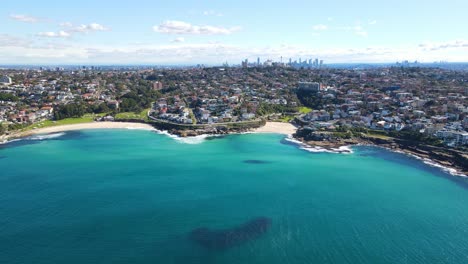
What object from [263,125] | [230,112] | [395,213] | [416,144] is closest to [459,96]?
[416,144]

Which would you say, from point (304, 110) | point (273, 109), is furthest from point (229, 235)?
point (304, 110)

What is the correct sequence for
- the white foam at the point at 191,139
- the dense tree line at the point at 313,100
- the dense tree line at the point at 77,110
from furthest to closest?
the dense tree line at the point at 313,100 → the dense tree line at the point at 77,110 → the white foam at the point at 191,139

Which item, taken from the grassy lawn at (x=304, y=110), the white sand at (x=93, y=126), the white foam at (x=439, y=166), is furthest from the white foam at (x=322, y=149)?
the white sand at (x=93, y=126)

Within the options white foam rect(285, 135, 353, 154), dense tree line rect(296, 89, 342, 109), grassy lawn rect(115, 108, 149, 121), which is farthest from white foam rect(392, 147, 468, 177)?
grassy lawn rect(115, 108, 149, 121)

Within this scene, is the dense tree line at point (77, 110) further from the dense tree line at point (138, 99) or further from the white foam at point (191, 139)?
the white foam at point (191, 139)

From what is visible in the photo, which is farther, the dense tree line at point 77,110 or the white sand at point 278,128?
the dense tree line at point 77,110

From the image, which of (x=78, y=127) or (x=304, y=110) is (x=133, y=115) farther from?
(x=304, y=110)

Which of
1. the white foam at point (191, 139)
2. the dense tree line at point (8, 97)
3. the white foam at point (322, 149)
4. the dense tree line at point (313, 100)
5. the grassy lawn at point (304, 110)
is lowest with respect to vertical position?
the white foam at point (322, 149)
